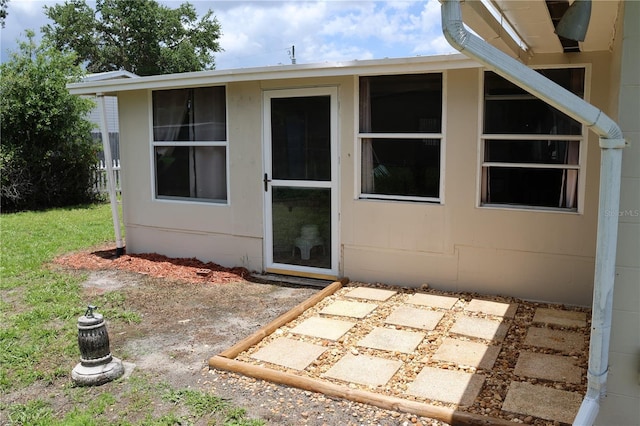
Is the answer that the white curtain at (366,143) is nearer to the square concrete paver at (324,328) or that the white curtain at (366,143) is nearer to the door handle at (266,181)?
the door handle at (266,181)

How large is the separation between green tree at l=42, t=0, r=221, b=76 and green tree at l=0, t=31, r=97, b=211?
832 inches

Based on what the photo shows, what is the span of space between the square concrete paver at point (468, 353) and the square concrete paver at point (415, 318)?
392 millimetres

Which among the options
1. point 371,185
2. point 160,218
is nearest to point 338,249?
point 371,185

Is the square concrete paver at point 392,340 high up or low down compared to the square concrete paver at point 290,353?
up

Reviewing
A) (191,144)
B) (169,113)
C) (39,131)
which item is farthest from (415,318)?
(39,131)

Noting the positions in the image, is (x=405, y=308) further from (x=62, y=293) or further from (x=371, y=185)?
(x=62, y=293)

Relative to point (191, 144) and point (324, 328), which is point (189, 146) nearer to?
point (191, 144)

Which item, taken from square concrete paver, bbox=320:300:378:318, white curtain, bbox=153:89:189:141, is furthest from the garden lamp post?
white curtain, bbox=153:89:189:141

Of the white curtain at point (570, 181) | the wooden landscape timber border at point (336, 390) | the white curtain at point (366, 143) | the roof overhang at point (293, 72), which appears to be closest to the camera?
the wooden landscape timber border at point (336, 390)

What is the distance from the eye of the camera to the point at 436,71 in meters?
5.64

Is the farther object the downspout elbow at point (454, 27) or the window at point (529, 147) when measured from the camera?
the window at point (529, 147)

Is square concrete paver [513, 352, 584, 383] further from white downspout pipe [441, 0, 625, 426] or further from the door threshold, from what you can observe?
the door threshold

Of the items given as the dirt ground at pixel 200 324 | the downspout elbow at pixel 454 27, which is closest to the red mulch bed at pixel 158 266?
the dirt ground at pixel 200 324

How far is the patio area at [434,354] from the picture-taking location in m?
3.47
